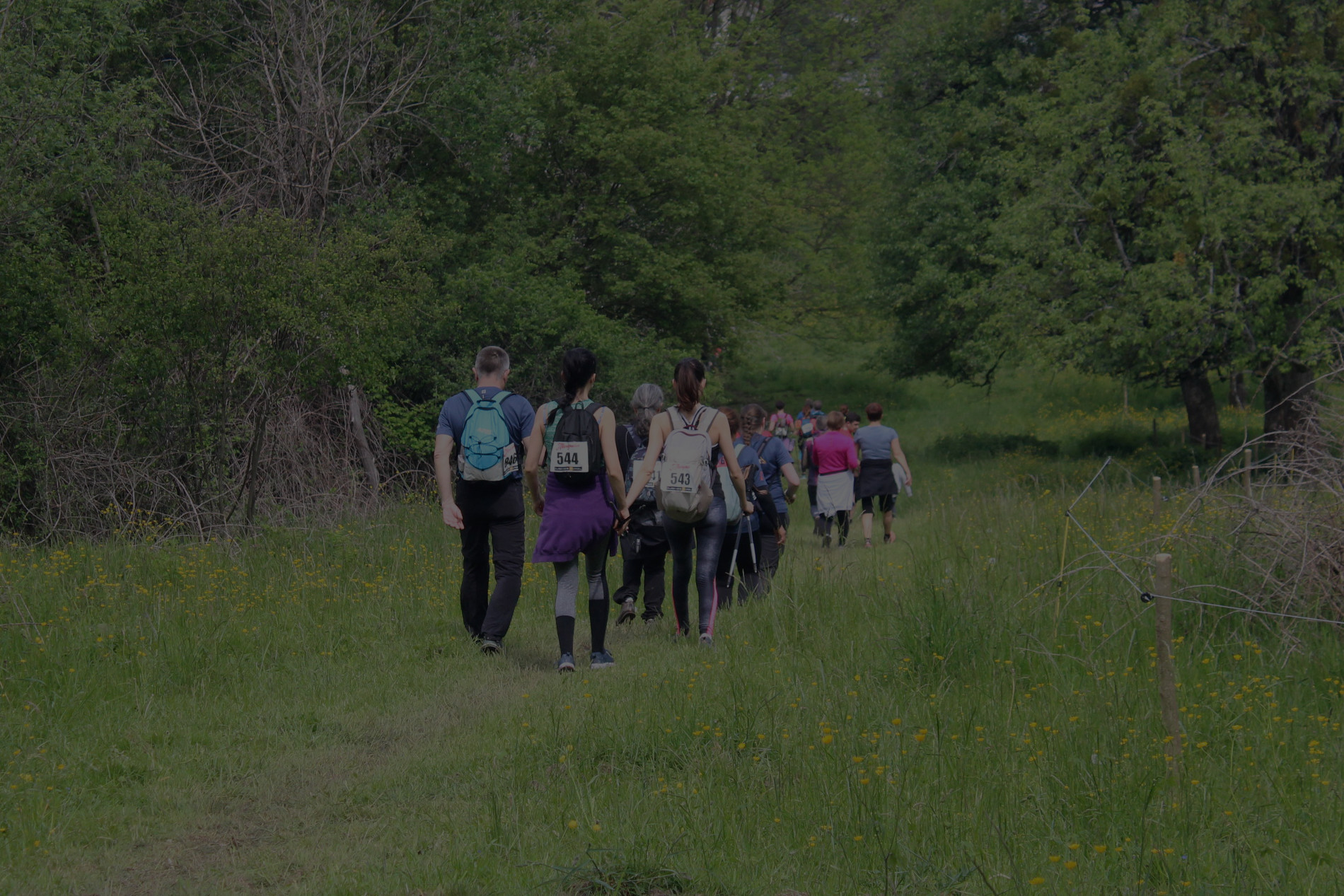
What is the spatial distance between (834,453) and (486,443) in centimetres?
643

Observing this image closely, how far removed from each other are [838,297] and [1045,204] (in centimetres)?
1615

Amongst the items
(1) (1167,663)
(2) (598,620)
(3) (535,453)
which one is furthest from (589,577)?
(1) (1167,663)

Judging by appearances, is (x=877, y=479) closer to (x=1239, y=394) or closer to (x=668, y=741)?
(x=668, y=741)

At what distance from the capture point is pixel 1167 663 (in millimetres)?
4594

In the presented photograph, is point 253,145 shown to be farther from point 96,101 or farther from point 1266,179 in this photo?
point 1266,179

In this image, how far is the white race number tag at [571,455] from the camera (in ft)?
21.9

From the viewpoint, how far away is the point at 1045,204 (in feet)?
61.6

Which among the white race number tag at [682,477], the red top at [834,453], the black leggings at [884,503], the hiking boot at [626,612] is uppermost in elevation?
the white race number tag at [682,477]

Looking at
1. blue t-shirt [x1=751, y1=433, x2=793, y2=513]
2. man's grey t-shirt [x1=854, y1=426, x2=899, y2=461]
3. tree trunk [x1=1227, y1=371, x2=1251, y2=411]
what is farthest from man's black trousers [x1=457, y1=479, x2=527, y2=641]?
tree trunk [x1=1227, y1=371, x2=1251, y2=411]

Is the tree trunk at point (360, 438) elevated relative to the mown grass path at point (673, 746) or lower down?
elevated

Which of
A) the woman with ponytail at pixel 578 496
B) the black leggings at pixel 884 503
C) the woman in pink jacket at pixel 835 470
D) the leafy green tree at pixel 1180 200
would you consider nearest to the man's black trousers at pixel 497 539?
the woman with ponytail at pixel 578 496

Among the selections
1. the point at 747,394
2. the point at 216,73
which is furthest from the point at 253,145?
the point at 747,394

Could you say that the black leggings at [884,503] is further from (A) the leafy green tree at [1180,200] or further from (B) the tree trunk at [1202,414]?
(B) the tree trunk at [1202,414]

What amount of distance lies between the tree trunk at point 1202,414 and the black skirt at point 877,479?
1141 cm
